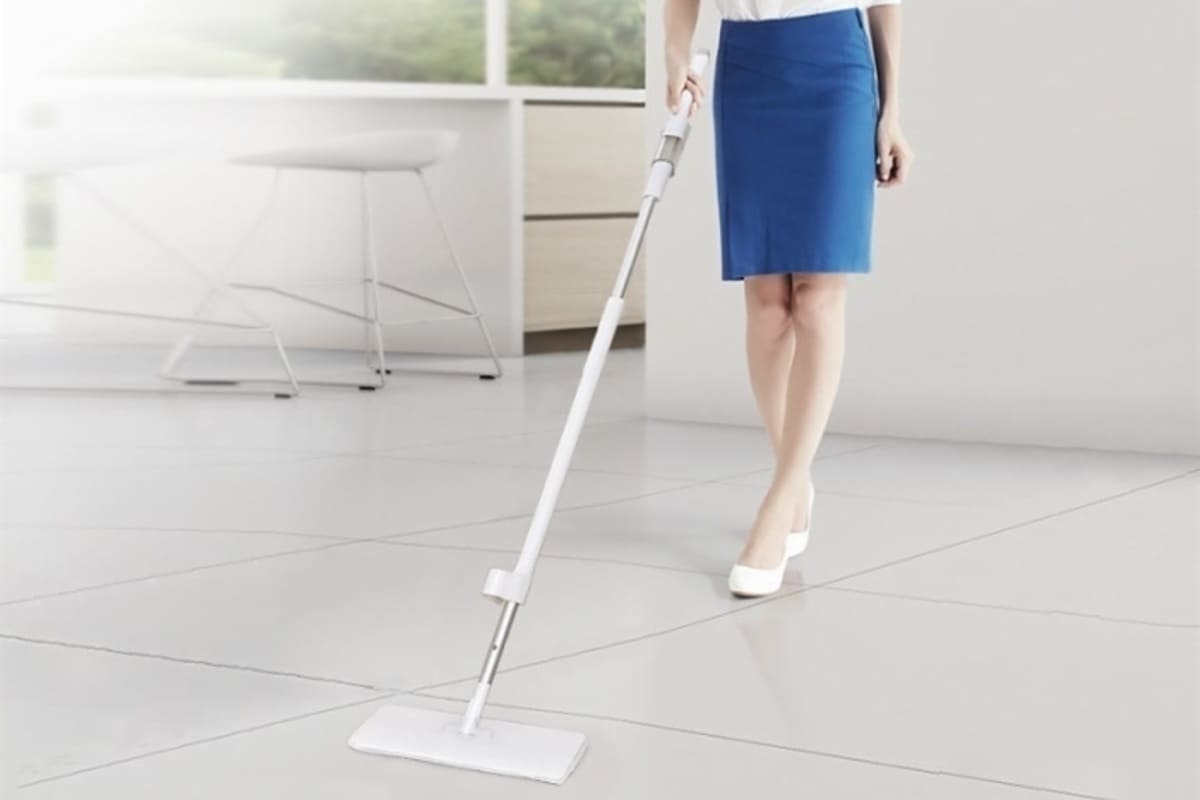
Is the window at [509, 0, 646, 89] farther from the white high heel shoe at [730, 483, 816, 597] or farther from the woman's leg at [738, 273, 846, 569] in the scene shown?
the white high heel shoe at [730, 483, 816, 597]

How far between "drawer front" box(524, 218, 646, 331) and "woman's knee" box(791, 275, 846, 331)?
3241 mm

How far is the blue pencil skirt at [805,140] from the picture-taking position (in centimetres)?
250

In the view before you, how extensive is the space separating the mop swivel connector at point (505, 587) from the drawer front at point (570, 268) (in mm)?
3991

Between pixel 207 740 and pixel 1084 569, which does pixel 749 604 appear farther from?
pixel 207 740

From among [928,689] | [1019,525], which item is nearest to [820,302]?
[1019,525]

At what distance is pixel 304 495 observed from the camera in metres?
3.21

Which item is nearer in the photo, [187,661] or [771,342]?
[187,661]

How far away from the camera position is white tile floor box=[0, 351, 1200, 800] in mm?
1714

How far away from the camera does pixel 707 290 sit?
4.20 m

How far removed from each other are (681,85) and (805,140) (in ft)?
0.67

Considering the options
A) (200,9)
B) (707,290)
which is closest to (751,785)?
(707,290)

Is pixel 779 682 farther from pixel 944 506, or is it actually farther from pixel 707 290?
pixel 707 290

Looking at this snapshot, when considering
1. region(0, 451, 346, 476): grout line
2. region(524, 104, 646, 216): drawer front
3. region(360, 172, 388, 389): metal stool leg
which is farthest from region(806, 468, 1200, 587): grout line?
region(524, 104, 646, 216): drawer front

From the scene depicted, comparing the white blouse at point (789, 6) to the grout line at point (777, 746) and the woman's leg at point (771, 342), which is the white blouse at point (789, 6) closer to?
the woman's leg at point (771, 342)
